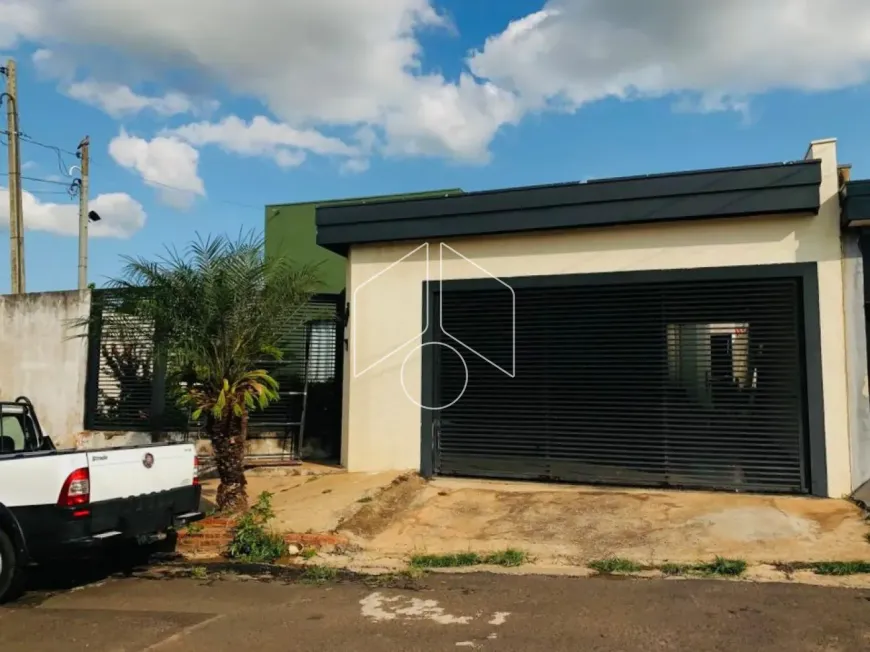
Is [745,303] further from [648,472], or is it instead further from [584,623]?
[584,623]

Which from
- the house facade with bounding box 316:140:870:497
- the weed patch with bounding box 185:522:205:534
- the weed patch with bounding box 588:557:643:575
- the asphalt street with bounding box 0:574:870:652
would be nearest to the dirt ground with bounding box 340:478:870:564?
the weed patch with bounding box 588:557:643:575

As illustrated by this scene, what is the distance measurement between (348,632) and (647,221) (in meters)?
6.97

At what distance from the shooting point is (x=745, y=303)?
32.1 feet

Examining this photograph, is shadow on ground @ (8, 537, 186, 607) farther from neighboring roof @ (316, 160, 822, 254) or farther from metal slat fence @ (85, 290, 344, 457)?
neighboring roof @ (316, 160, 822, 254)

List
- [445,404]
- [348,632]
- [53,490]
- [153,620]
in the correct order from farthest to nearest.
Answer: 1. [445,404]
2. [53,490]
3. [153,620]
4. [348,632]

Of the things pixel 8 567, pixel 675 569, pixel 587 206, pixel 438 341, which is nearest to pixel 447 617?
pixel 675 569

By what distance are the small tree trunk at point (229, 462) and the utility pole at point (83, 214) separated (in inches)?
482

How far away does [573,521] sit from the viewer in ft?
27.9

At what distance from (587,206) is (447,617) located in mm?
6433

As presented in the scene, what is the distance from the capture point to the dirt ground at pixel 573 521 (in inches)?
293

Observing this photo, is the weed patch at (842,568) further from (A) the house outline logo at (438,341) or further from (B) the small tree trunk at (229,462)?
(B) the small tree trunk at (229,462)

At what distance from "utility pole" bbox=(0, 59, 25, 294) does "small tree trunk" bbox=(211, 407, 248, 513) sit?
39.2 feet

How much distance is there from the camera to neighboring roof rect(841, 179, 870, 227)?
8859 mm

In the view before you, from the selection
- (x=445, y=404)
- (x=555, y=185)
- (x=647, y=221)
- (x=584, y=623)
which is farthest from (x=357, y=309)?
(x=584, y=623)
